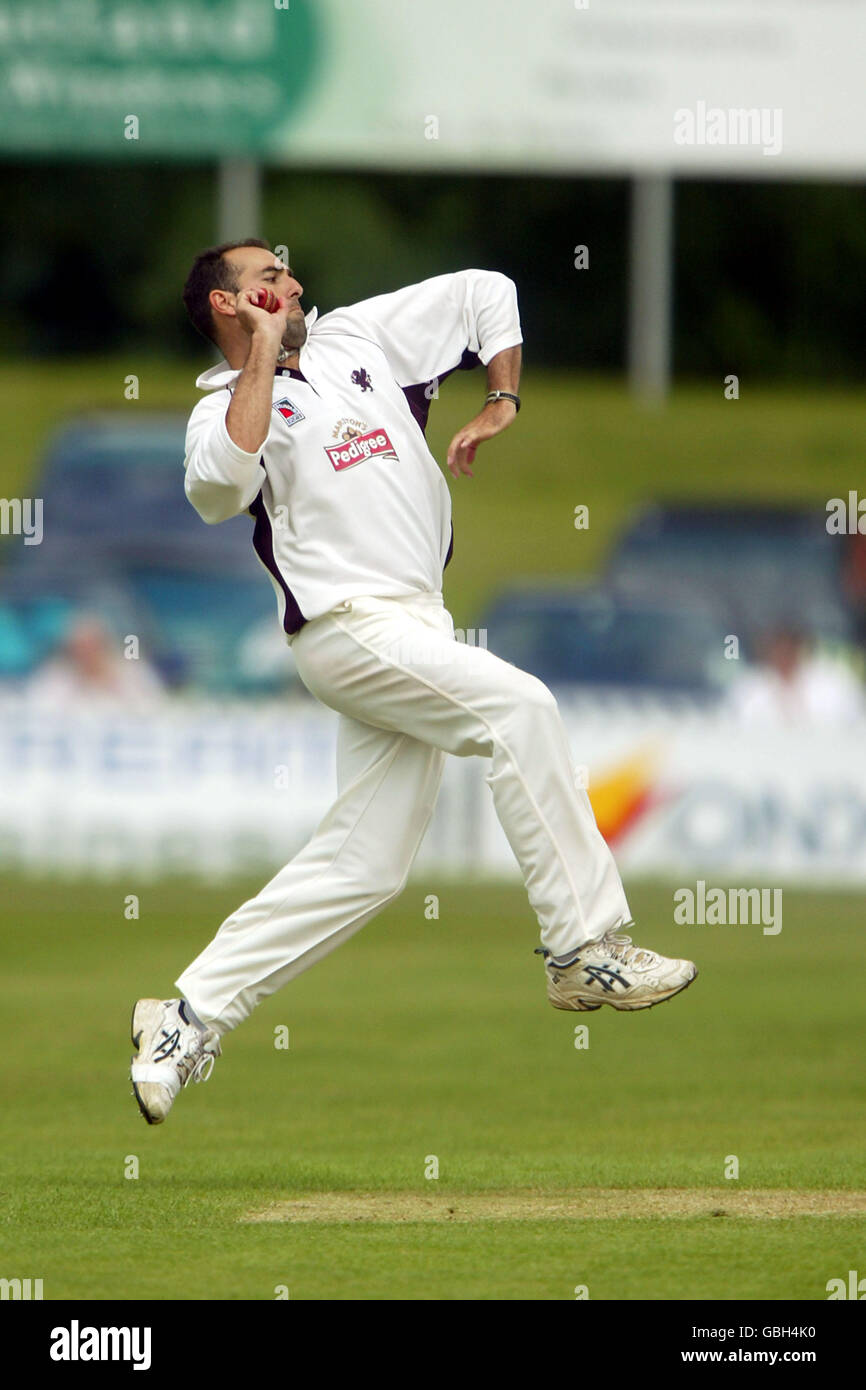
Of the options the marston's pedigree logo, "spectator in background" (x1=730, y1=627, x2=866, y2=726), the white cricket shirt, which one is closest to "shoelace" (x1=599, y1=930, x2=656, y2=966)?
the white cricket shirt

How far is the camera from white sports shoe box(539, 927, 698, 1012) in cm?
623

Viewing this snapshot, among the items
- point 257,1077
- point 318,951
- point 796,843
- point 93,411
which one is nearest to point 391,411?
point 318,951

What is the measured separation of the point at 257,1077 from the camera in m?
9.98

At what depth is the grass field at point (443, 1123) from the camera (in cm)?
555

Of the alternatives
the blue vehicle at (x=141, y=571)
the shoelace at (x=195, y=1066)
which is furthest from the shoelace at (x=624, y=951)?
the blue vehicle at (x=141, y=571)

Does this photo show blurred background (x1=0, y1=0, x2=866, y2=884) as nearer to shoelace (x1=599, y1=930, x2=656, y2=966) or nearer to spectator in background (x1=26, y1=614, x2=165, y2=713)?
spectator in background (x1=26, y1=614, x2=165, y2=713)

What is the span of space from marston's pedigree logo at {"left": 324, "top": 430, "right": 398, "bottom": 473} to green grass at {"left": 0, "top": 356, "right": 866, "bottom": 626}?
20.7 metres

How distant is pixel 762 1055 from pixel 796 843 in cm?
576

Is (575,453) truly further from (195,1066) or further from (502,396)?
(195,1066)

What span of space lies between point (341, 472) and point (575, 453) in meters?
25.1

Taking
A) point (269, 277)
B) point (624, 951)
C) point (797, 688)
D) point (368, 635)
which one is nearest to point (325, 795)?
point (797, 688)

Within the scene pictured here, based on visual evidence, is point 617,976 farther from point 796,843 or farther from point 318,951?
point 796,843

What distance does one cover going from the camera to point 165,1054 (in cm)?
654

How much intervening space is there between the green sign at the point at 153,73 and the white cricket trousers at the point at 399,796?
20177mm
